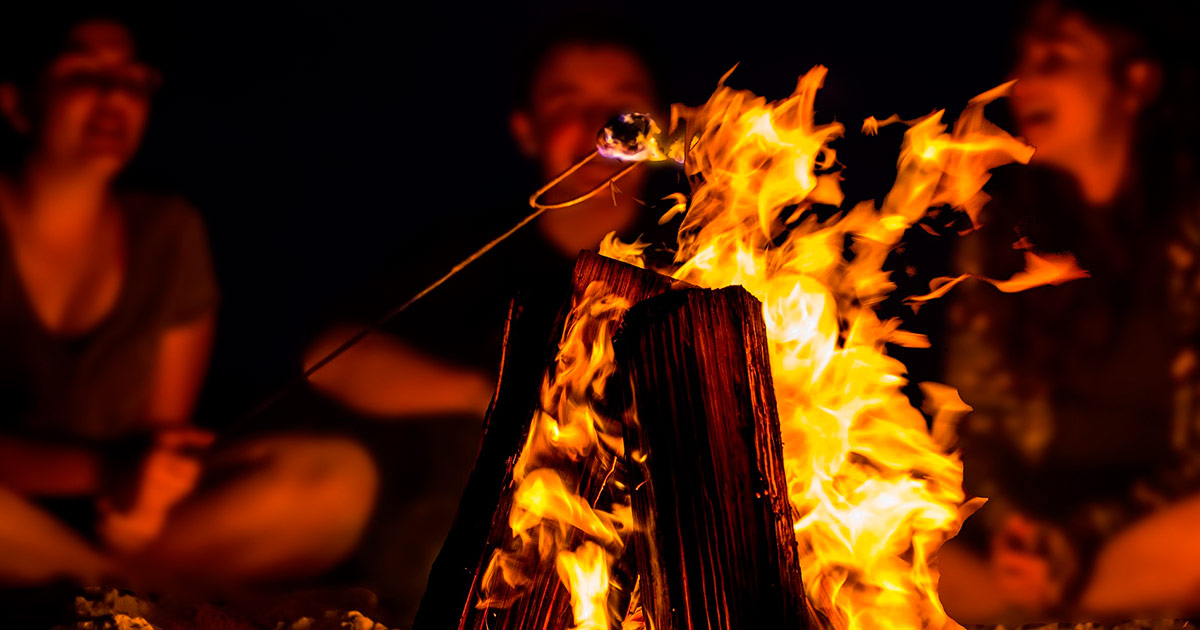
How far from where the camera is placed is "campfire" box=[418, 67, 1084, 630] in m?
1.73

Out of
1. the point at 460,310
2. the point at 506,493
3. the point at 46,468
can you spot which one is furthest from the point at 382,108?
A: the point at 506,493

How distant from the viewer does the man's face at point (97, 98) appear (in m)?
3.76

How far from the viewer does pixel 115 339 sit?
3855 millimetres

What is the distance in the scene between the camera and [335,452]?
12.9 feet

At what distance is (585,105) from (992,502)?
8.53 ft

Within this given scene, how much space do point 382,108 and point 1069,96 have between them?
3.18 metres

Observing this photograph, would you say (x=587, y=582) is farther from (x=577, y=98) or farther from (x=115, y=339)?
(x=115, y=339)

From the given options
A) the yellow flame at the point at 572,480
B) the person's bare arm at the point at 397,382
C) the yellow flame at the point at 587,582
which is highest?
the person's bare arm at the point at 397,382

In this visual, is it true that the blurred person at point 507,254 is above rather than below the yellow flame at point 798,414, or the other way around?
above

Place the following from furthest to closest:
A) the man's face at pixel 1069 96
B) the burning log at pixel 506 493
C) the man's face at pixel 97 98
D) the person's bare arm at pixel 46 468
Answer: the man's face at pixel 1069 96 → the man's face at pixel 97 98 → the person's bare arm at pixel 46 468 → the burning log at pixel 506 493

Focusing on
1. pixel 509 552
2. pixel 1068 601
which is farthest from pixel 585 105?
pixel 1068 601

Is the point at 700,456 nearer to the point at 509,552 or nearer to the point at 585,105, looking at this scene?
the point at 509,552

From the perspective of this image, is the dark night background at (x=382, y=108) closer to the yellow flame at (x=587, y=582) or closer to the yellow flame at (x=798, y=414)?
the yellow flame at (x=798, y=414)

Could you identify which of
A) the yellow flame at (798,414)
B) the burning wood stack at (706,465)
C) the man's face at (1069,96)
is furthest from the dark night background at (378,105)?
the burning wood stack at (706,465)
